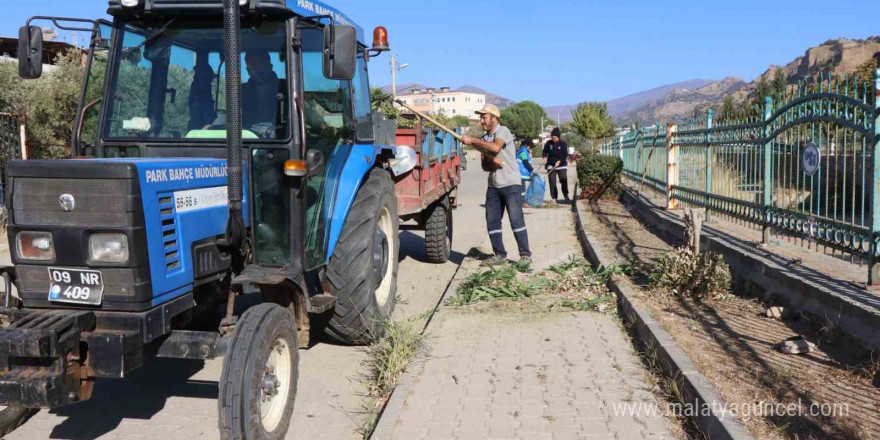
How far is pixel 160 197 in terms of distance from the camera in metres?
3.73

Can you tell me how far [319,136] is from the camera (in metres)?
5.23

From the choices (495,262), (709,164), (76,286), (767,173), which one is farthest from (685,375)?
(709,164)

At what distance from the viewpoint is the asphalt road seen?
4461mm

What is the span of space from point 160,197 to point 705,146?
357 inches

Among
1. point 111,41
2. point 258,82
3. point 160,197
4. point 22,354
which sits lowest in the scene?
point 22,354

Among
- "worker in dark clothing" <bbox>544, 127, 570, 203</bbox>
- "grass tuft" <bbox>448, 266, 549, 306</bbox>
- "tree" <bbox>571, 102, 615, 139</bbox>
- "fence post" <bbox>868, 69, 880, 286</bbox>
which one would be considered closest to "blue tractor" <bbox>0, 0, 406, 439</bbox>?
"grass tuft" <bbox>448, 266, 549, 306</bbox>

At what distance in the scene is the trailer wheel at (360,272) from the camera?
5411 millimetres

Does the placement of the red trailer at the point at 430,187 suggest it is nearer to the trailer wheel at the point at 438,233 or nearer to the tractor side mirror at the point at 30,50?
the trailer wheel at the point at 438,233

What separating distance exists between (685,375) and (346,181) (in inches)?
108

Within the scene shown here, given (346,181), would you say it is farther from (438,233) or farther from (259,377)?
(438,233)

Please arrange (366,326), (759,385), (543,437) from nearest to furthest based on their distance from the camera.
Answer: (543,437)
(759,385)
(366,326)

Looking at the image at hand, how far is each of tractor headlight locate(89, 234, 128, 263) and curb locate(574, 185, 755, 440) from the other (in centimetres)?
315

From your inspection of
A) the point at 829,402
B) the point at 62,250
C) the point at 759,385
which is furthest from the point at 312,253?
the point at 829,402

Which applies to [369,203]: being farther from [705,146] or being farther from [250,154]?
[705,146]
